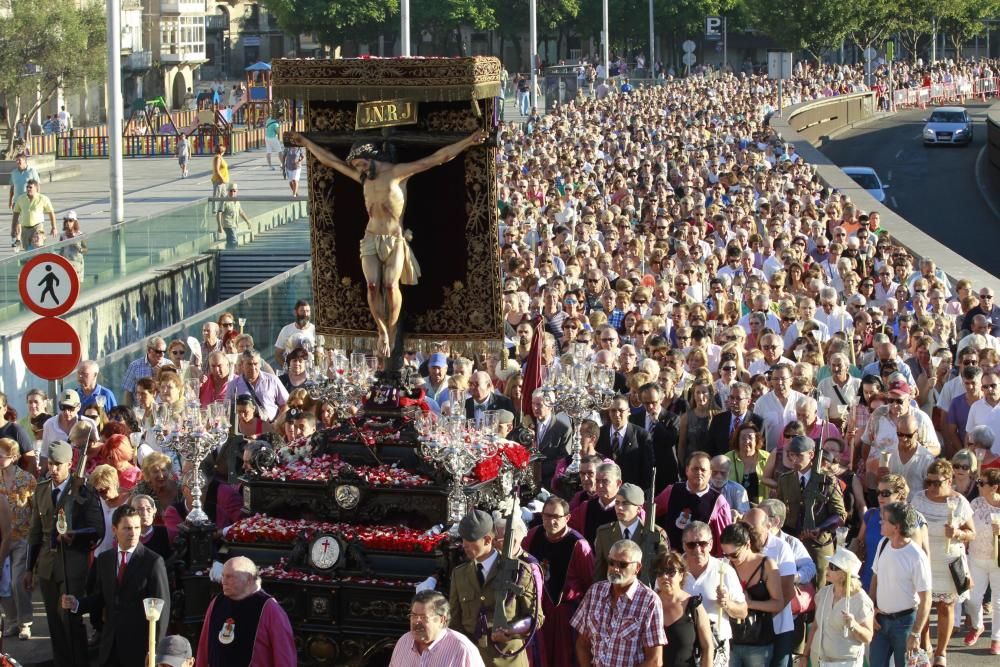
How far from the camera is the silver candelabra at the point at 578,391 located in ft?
50.3

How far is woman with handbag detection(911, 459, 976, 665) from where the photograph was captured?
13656mm

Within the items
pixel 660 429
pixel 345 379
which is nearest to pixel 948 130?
pixel 660 429

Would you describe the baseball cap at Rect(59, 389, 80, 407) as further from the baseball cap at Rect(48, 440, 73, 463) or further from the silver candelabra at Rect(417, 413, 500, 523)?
the silver candelabra at Rect(417, 413, 500, 523)

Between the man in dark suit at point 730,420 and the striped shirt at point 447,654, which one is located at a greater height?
the man in dark suit at point 730,420

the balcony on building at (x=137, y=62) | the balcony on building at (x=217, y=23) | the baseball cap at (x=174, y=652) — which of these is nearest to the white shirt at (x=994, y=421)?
the baseball cap at (x=174, y=652)

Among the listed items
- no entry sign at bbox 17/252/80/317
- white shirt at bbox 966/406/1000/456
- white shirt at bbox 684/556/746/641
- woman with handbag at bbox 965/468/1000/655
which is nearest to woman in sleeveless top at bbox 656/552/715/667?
white shirt at bbox 684/556/746/641

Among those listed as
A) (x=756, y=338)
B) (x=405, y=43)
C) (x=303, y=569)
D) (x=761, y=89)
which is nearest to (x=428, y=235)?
(x=303, y=569)

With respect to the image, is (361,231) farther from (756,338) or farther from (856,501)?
(756,338)

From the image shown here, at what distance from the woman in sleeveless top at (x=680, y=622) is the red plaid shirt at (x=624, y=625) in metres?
0.10

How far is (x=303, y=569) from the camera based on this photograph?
13.1 m

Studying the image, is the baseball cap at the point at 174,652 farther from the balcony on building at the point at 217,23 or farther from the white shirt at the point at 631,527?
the balcony on building at the point at 217,23

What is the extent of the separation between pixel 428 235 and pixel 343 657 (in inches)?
118

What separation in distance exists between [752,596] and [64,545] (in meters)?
4.83

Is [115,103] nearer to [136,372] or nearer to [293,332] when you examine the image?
[293,332]
